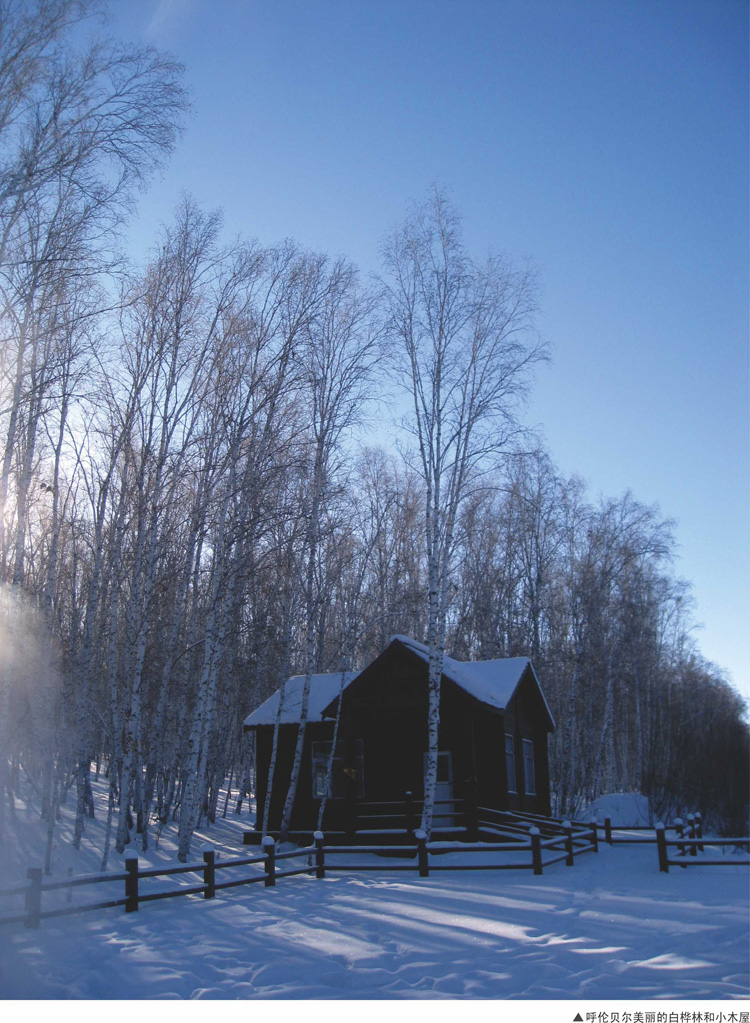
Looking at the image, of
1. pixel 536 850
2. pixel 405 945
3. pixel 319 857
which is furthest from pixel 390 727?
pixel 405 945

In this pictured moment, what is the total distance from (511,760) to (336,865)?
29.1ft

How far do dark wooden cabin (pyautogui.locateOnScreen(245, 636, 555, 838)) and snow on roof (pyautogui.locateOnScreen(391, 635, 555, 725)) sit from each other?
3cm

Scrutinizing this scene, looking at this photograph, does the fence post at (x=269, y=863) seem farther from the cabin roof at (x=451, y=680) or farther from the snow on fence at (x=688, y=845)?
the cabin roof at (x=451, y=680)

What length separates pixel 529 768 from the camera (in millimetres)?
23562

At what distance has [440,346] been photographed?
18359 millimetres

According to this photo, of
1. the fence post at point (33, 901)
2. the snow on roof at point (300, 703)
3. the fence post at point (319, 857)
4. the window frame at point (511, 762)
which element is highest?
the snow on roof at point (300, 703)

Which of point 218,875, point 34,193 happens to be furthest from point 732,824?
point 34,193

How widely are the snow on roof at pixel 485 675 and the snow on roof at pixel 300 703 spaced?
2.49 m

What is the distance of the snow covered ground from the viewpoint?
20.9 ft

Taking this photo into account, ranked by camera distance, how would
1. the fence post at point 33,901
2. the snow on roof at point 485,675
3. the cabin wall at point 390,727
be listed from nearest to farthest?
1. the fence post at point 33,901
2. the snow on roof at point 485,675
3. the cabin wall at point 390,727

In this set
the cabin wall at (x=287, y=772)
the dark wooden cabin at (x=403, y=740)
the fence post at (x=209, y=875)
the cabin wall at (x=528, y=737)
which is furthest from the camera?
the cabin wall at (x=287, y=772)

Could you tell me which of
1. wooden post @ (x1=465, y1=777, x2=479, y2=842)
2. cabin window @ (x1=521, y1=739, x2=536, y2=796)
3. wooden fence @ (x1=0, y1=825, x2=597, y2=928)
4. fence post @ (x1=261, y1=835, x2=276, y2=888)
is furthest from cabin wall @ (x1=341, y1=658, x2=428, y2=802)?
fence post @ (x1=261, y1=835, x2=276, y2=888)

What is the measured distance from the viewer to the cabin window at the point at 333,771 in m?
21.5

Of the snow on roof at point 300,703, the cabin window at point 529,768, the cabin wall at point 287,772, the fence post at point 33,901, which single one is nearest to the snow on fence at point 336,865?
the fence post at point 33,901
